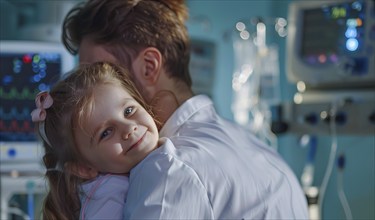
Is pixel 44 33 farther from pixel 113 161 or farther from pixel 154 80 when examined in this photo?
pixel 113 161

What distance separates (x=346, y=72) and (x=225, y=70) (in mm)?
1365

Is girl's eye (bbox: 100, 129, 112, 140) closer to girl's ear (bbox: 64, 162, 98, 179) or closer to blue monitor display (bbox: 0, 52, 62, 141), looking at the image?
girl's ear (bbox: 64, 162, 98, 179)

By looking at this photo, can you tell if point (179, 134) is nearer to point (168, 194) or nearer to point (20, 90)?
point (168, 194)

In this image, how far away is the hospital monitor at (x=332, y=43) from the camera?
8.14ft

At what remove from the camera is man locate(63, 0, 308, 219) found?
1.01 meters

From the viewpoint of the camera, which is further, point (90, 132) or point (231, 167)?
point (90, 132)

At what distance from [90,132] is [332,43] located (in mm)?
1640

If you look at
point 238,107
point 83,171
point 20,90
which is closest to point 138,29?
point 83,171

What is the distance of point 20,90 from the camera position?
2547mm

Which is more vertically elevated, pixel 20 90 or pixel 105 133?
pixel 105 133

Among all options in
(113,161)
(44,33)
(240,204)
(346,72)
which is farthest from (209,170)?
(44,33)

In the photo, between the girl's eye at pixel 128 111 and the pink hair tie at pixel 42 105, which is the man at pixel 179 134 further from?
the pink hair tie at pixel 42 105

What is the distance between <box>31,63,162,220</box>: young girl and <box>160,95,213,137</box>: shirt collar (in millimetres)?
33

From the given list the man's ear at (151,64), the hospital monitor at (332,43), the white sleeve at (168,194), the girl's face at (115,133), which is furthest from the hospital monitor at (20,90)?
the white sleeve at (168,194)
